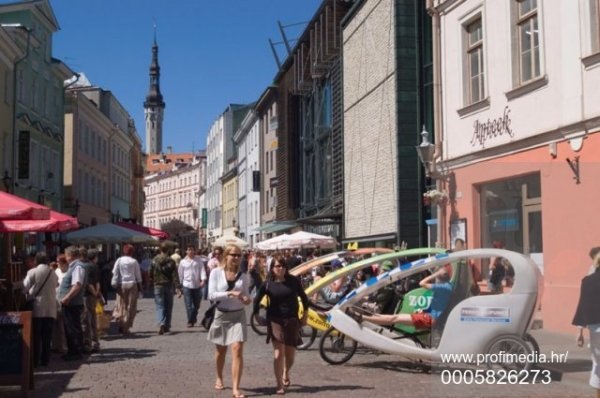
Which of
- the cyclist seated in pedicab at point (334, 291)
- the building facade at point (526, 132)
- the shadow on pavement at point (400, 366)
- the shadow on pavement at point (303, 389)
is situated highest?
the building facade at point (526, 132)

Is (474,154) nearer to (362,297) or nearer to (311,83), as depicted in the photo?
(362,297)

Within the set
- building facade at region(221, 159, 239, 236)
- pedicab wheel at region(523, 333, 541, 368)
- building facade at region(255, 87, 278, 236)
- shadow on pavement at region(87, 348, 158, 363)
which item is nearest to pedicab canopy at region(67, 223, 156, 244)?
shadow on pavement at region(87, 348, 158, 363)

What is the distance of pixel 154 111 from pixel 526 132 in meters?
145

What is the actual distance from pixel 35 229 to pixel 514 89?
9.05 metres

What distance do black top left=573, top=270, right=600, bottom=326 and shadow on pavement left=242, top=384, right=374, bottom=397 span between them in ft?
8.79

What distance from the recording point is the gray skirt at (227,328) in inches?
352

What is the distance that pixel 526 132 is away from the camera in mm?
14859

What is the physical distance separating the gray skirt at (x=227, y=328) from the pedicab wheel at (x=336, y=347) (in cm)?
248

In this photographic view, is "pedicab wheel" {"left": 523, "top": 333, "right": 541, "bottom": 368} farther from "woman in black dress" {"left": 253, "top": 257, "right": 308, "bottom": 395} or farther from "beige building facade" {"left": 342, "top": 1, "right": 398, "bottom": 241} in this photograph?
"beige building facade" {"left": 342, "top": 1, "right": 398, "bottom": 241}

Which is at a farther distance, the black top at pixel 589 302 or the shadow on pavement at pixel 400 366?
the shadow on pavement at pixel 400 366

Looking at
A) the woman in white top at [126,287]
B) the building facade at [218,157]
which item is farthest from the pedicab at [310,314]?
the building facade at [218,157]

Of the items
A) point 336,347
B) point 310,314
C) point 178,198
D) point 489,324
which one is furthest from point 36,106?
point 178,198

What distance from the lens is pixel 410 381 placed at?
386 inches

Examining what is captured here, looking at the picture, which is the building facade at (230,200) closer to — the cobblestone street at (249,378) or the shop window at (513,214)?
the shop window at (513,214)
